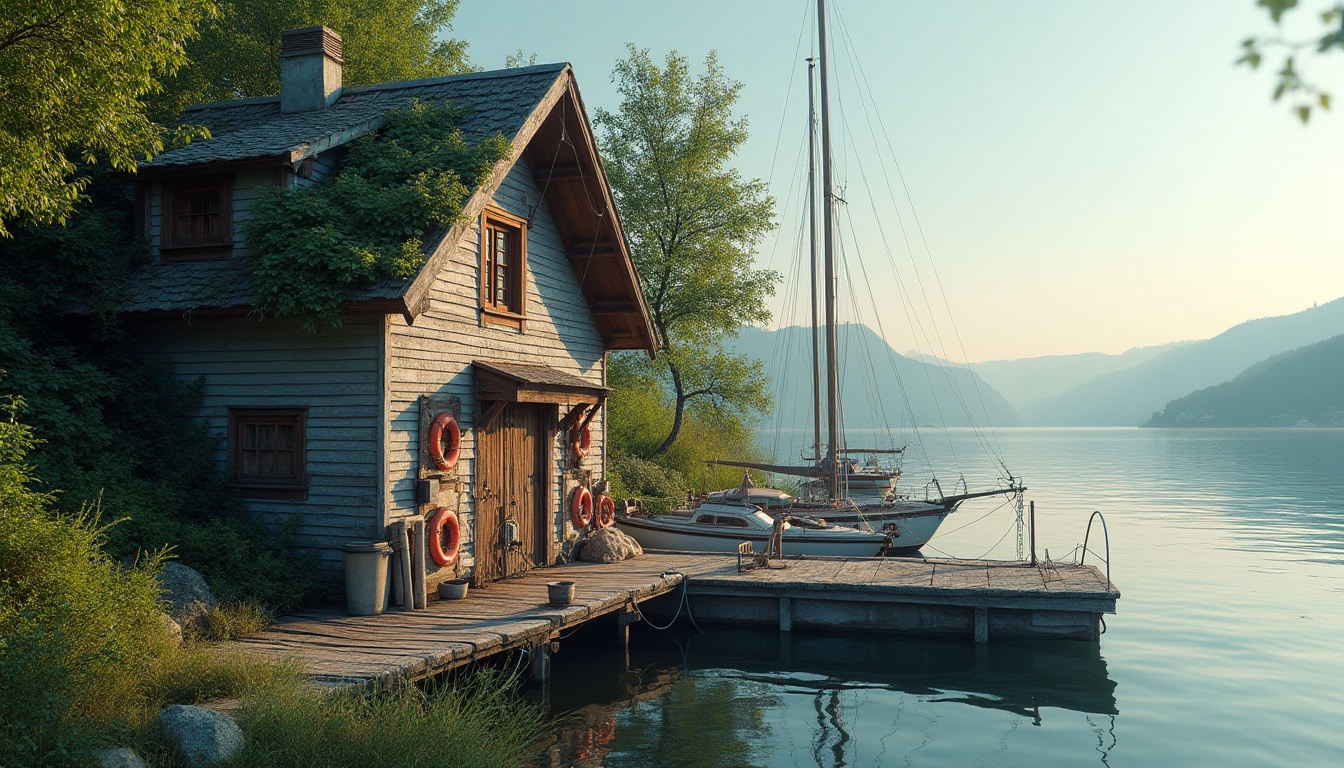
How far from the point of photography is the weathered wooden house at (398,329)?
13.2 m

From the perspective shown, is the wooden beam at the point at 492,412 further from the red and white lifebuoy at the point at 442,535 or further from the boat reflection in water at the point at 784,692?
the boat reflection in water at the point at 784,692

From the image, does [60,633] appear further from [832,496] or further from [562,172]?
[832,496]

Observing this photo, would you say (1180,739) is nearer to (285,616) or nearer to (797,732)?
(797,732)

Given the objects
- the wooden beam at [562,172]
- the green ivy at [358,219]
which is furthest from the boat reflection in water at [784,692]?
the wooden beam at [562,172]

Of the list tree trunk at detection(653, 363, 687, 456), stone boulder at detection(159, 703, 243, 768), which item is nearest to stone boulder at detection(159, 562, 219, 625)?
stone boulder at detection(159, 703, 243, 768)

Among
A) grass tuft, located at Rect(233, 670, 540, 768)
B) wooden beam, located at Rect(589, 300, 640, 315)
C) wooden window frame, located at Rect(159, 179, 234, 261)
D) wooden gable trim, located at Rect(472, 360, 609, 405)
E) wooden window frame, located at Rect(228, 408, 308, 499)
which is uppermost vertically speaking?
wooden window frame, located at Rect(159, 179, 234, 261)

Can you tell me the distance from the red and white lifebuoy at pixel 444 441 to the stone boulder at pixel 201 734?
6.49m

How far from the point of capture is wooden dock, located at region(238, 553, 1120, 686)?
12.5 meters

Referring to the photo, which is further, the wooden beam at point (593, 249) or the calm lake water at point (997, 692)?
the wooden beam at point (593, 249)

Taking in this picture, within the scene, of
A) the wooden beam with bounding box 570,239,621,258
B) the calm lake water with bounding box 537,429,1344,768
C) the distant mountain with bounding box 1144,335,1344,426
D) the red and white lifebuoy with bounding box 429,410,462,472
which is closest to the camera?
the calm lake water with bounding box 537,429,1344,768

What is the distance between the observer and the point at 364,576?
41.8 ft

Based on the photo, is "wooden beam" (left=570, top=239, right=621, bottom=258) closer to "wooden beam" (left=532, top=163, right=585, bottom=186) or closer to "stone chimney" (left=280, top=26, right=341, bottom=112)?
"wooden beam" (left=532, top=163, right=585, bottom=186)

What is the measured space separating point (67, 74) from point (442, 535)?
750 centimetres

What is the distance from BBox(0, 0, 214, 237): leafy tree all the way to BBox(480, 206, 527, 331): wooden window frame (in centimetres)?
578
